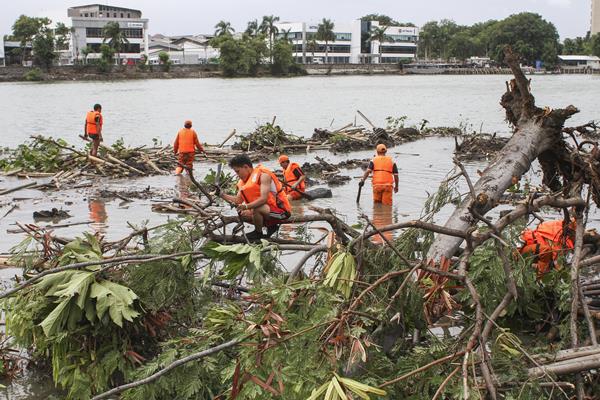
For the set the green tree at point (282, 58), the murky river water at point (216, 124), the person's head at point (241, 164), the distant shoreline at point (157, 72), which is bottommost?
the murky river water at point (216, 124)

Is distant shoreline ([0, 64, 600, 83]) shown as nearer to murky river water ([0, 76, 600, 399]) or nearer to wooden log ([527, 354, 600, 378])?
murky river water ([0, 76, 600, 399])

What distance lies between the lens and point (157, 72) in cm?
11931

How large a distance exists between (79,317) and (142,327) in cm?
71

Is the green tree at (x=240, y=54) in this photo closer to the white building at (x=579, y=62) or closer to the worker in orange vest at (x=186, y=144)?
the white building at (x=579, y=62)

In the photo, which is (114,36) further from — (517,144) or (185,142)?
(517,144)

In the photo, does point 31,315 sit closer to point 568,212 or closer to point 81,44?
point 568,212

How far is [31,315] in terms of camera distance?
6.26 m

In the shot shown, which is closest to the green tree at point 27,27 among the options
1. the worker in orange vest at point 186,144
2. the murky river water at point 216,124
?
the murky river water at point 216,124

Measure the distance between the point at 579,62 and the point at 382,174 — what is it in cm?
16766

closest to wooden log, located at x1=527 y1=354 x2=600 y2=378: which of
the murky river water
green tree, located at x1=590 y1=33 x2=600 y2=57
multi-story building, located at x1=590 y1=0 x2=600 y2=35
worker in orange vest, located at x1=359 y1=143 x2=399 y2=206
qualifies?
the murky river water

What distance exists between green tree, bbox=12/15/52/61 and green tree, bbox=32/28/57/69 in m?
2.00

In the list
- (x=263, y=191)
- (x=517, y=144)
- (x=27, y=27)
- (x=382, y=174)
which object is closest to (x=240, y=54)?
(x=27, y=27)

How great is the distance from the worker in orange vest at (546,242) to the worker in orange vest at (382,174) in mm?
6900

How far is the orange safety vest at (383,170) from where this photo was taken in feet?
48.2
